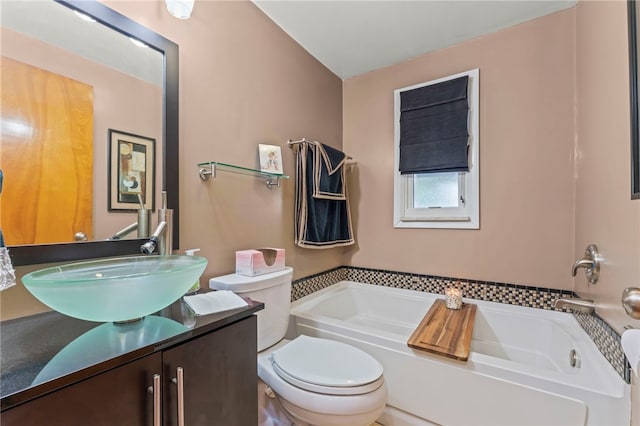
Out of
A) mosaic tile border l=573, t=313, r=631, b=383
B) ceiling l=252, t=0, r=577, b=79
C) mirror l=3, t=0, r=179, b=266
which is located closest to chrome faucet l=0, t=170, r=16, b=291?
mirror l=3, t=0, r=179, b=266

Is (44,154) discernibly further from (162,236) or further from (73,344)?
(73,344)

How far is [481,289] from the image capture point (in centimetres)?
203

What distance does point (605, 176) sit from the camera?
126 cm

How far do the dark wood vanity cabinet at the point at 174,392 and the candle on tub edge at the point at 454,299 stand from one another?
150 centimetres

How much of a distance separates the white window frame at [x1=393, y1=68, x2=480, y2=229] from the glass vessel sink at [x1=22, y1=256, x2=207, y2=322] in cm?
184

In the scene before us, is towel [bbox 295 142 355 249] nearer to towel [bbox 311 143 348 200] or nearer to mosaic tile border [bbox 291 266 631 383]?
towel [bbox 311 143 348 200]

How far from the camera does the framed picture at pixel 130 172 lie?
3.48ft

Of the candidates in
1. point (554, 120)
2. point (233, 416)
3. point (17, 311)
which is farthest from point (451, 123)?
point (17, 311)

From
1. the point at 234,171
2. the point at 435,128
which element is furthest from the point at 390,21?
the point at 234,171

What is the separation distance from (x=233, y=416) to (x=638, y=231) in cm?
146

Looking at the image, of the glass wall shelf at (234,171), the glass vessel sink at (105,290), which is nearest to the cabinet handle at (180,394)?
the glass vessel sink at (105,290)

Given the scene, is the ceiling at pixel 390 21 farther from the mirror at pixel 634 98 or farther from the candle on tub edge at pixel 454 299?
the candle on tub edge at pixel 454 299

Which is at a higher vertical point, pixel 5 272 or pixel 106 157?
pixel 106 157

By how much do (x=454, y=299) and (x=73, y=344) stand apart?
2002 millimetres
